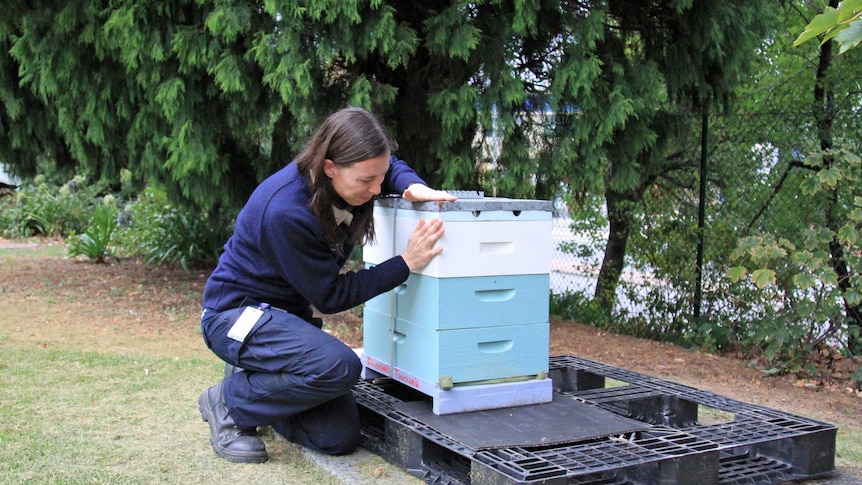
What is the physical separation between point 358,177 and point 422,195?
0.99 ft

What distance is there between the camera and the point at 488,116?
553 cm

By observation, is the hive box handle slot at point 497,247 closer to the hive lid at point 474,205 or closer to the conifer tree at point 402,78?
the hive lid at point 474,205

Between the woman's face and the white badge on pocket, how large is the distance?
2.00 ft

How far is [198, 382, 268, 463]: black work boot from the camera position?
3.44m

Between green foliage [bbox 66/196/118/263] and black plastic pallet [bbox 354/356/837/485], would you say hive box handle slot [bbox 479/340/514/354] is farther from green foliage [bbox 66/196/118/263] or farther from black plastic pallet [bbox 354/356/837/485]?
green foliage [bbox 66/196/118/263]

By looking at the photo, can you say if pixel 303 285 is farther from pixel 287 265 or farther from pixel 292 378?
pixel 292 378

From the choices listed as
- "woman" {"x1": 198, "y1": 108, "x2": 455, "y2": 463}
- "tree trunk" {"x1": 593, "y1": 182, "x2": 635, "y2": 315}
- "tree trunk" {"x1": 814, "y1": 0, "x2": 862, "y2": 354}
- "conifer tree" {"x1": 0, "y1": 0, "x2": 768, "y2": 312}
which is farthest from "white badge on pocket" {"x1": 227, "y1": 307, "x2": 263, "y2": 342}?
"tree trunk" {"x1": 593, "y1": 182, "x2": 635, "y2": 315}

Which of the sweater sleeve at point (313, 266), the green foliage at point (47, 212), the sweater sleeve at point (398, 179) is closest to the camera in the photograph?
the sweater sleeve at point (313, 266)

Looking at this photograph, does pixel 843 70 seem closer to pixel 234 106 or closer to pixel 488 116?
pixel 488 116

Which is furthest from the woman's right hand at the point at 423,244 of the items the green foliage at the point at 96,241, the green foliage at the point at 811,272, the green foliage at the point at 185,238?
the green foliage at the point at 96,241

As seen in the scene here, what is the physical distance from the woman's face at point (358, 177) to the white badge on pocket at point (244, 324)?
0.61 m

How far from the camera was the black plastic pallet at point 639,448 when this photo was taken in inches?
113

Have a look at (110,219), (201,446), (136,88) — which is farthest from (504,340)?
(110,219)

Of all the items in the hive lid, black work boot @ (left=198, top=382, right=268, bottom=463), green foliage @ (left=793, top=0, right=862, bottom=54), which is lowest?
black work boot @ (left=198, top=382, right=268, bottom=463)
